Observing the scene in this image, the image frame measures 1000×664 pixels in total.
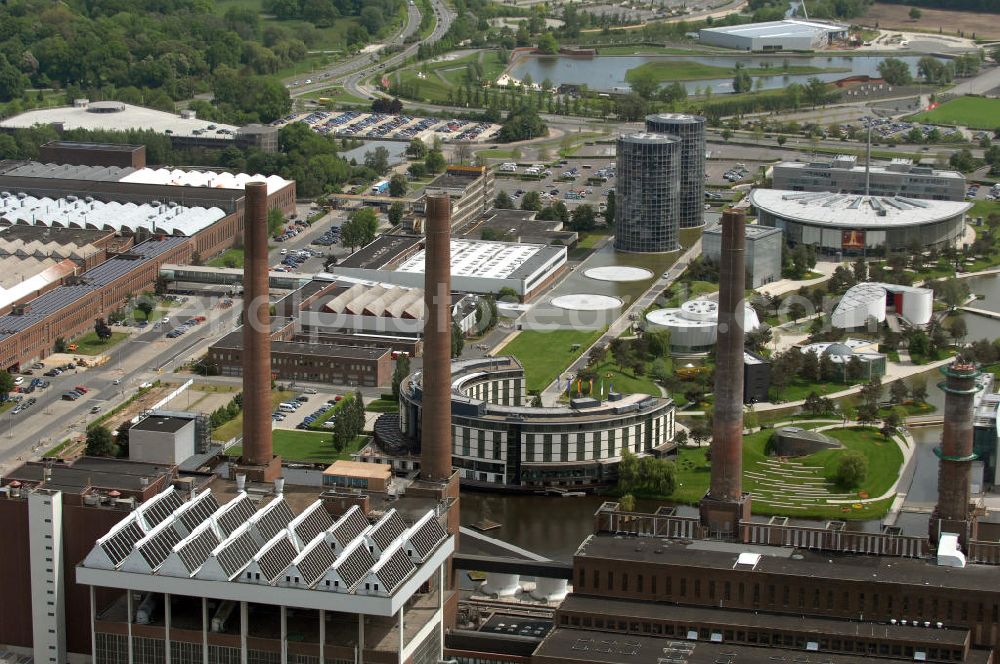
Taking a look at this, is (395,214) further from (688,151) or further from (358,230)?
(688,151)

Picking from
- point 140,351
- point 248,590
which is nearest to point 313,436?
point 140,351

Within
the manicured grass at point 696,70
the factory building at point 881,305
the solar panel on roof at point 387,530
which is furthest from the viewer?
the manicured grass at point 696,70

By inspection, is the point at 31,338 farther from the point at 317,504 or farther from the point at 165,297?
the point at 317,504

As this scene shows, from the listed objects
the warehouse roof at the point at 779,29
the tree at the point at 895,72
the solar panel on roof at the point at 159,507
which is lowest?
the solar panel on roof at the point at 159,507

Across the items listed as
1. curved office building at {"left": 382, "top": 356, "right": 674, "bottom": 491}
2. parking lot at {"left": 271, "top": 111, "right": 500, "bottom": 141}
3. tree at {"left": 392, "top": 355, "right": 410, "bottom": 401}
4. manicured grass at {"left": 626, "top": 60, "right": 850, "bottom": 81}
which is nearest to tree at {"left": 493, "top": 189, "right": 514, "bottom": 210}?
parking lot at {"left": 271, "top": 111, "right": 500, "bottom": 141}

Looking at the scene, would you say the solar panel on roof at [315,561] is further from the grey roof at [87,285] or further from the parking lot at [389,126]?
the parking lot at [389,126]

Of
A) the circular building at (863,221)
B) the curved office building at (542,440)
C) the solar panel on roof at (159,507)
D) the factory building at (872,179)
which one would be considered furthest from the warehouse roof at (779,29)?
the solar panel on roof at (159,507)

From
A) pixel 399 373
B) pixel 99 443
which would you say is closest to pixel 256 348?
pixel 99 443
